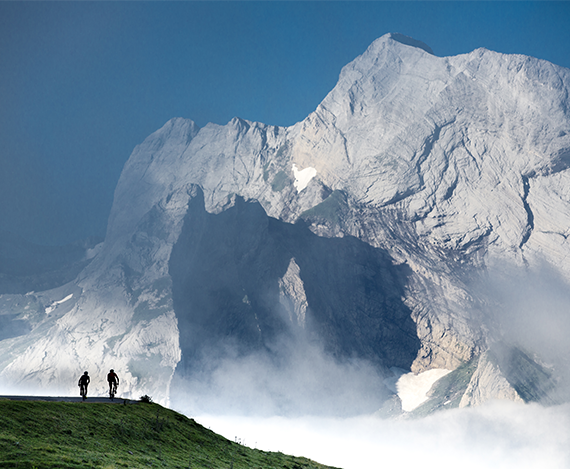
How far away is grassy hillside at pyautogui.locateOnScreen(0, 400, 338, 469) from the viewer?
35.4 m

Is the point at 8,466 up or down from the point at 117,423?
down

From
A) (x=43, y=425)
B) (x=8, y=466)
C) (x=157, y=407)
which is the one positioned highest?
(x=157, y=407)

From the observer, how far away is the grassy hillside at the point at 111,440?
116 feet

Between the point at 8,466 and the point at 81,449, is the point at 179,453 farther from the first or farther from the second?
the point at 8,466

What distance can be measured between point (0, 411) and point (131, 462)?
37.9 ft

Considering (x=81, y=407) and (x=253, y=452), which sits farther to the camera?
(x=253, y=452)

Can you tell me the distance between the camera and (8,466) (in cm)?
3178

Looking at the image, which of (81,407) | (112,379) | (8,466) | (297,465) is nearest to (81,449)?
(8,466)

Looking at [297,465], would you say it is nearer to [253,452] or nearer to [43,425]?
[253,452]

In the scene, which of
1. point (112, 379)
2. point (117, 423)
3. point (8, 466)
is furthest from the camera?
point (112, 379)

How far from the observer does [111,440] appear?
145 feet

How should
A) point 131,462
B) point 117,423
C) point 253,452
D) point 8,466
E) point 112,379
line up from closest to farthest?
point 8,466 → point 131,462 → point 117,423 → point 112,379 → point 253,452

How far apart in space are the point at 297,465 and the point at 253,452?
21.0ft

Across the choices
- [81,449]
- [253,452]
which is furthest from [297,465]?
[81,449]
